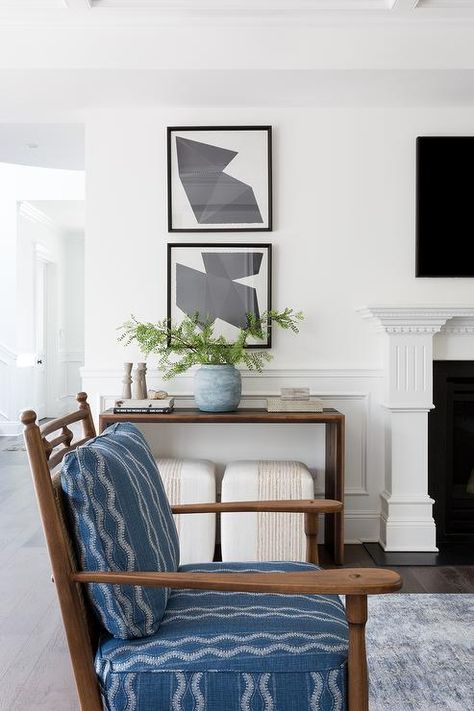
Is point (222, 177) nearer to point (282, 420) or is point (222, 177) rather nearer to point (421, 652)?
point (282, 420)

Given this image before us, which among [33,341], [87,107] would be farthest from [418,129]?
[33,341]

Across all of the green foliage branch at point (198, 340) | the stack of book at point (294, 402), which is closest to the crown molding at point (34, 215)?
the green foliage branch at point (198, 340)

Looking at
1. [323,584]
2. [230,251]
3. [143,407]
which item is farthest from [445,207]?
[323,584]

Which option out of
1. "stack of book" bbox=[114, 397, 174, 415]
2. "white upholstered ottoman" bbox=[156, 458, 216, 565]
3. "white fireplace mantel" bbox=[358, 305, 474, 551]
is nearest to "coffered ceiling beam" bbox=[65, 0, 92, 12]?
"stack of book" bbox=[114, 397, 174, 415]

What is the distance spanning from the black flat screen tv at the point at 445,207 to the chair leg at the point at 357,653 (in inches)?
95.5

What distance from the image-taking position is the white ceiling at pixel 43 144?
356 cm

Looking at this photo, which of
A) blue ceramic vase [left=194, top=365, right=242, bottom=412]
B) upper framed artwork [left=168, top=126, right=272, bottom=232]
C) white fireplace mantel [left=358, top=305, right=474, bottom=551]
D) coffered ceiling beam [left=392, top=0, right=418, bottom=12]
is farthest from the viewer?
upper framed artwork [left=168, top=126, right=272, bottom=232]

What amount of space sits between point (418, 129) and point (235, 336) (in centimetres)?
146

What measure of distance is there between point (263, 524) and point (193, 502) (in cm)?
34

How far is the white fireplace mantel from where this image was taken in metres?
3.21

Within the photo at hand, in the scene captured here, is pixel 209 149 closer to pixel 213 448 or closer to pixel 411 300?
pixel 411 300

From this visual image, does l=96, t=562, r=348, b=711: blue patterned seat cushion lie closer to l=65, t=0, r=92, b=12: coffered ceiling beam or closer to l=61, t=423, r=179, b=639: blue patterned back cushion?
l=61, t=423, r=179, b=639: blue patterned back cushion

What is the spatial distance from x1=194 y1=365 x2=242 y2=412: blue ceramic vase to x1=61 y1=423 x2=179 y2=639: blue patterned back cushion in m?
1.59

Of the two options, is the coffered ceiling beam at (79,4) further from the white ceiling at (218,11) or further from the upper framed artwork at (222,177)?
the upper framed artwork at (222,177)
